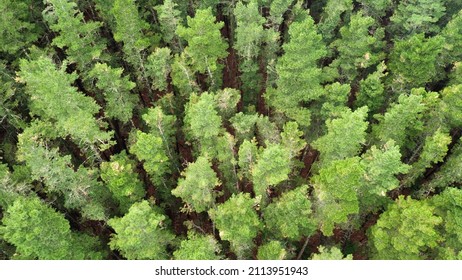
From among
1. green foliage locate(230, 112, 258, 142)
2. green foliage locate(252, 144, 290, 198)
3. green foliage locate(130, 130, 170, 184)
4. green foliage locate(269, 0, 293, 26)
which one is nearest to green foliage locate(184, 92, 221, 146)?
green foliage locate(230, 112, 258, 142)

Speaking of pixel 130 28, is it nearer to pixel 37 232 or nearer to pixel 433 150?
pixel 37 232

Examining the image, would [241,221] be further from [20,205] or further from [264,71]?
[264,71]

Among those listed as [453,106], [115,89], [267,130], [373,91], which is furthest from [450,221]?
[115,89]

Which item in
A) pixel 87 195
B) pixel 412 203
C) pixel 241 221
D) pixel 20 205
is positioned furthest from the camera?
pixel 87 195

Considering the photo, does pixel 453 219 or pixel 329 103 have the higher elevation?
pixel 329 103

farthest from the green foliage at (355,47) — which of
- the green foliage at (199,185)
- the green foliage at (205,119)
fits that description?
the green foliage at (199,185)
